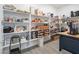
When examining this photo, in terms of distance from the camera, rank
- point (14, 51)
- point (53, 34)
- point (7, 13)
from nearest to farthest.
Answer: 1. point (14, 51)
2. point (7, 13)
3. point (53, 34)

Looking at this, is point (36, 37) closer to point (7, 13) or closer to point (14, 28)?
point (14, 28)

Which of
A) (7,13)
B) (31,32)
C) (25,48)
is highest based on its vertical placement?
(7,13)

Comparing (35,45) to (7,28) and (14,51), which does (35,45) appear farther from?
(7,28)

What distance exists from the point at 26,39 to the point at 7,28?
0.99m

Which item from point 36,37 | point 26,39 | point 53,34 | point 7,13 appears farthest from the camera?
point 53,34

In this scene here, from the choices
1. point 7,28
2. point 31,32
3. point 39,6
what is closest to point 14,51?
point 7,28

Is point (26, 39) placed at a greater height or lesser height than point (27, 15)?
lesser

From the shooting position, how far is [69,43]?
3.03 m

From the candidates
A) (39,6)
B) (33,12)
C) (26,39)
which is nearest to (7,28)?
(26,39)

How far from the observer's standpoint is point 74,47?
285cm

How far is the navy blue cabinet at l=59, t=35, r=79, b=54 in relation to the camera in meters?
2.78

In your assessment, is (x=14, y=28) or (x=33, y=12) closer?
(x=14, y=28)

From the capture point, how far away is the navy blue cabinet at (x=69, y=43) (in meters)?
2.78

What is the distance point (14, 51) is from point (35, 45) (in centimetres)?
141
